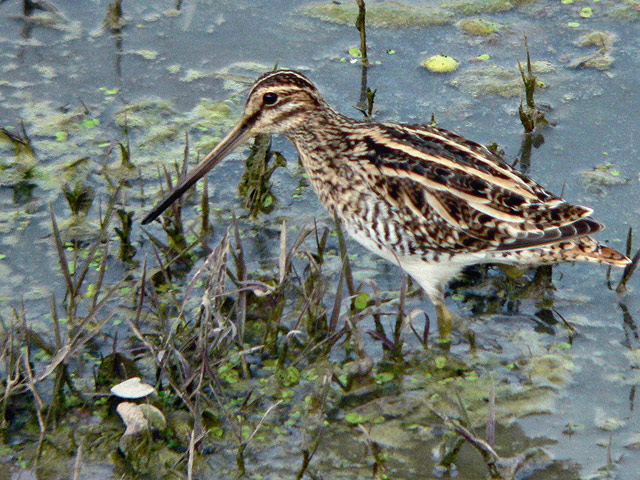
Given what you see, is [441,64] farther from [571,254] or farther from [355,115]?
[571,254]

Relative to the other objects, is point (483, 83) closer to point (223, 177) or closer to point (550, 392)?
point (223, 177)

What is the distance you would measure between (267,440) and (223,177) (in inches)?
78.1

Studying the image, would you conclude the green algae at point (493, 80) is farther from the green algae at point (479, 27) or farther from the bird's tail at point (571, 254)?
the bird's tail at point (571, 254)

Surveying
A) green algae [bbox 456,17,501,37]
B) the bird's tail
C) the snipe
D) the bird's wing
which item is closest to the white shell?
the snipe

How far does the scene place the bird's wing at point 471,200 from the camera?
4109 mm

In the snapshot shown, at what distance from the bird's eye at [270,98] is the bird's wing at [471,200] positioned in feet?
2.04

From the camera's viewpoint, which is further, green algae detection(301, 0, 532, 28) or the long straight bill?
green algae detection(301, 0, 532, 28)

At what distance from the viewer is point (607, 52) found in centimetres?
616

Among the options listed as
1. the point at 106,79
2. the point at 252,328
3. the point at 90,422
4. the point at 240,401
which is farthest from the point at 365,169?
the point at 106,79

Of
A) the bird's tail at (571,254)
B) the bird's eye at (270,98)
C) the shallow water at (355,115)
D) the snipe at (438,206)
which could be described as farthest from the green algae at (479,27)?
the bird's tail at (571,254)

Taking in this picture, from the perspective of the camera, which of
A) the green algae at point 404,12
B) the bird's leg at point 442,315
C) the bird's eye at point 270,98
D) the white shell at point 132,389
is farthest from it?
the green algae at point 404,12

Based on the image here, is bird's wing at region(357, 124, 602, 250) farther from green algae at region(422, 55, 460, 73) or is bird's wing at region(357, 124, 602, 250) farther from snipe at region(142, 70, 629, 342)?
green algae at region(422, 55, 460, 73)

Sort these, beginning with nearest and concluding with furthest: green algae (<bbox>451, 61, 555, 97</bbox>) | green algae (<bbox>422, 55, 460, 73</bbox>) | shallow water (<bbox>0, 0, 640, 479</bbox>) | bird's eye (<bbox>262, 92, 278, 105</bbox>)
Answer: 1. shallow water (<bbox>0, 0, 640, 479</bbox>)
2. bird's eye (<bbox>262, 92, 278, 105</bbox>)
3. green algae (<bbox>451, 61, 555, 97</bbox>)
4. green algae (<bbox>422, 55, 460, 73</bbox>)

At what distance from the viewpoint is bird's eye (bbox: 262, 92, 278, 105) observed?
14.9ft
